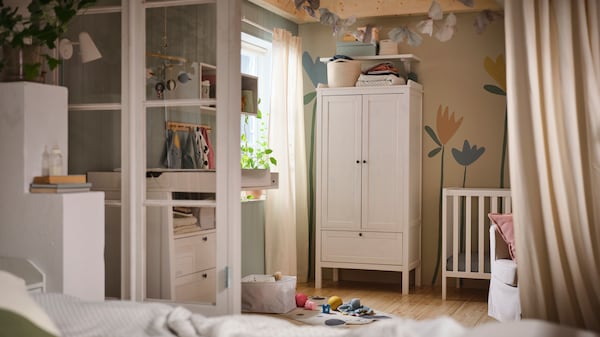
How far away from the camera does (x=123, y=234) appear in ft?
13.1

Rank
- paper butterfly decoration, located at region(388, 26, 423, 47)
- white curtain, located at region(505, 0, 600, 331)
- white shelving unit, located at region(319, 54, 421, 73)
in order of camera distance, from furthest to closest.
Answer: white shelving unit, located at region(319, 54, 421, 73) → paper butterfly decoration, located at region(388, 26, 423, 47) → white curtain, located at region(505, 0, 600, 331)

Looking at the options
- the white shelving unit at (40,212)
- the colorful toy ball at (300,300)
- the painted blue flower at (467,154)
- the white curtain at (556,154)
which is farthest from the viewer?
the painted blue flower at (467,154)

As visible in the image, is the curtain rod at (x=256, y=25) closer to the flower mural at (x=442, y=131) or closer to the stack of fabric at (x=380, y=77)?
the stack of fabric at (x=380, y=77)

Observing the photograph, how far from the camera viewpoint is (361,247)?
595 centimetres

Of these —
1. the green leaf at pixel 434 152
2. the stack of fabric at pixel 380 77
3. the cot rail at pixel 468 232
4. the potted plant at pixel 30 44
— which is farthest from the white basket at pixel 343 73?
the potted plant at pixel 30 44

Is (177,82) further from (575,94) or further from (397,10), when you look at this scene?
(397,10)

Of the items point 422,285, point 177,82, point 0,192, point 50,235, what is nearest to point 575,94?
point 177,82

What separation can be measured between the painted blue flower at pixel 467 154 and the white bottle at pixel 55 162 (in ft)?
12.0

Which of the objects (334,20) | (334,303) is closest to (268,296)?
(334,303)

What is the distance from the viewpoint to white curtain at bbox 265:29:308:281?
598cm

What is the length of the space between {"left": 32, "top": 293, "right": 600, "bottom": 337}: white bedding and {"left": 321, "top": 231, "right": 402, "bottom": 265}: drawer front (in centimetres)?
380

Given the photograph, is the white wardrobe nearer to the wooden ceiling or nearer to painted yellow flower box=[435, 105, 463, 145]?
painted yellow flower box=[435, 105, 463, 145]

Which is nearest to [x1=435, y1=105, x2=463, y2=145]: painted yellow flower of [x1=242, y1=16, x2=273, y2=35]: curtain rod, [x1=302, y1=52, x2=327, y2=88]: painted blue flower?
[x1=302, y1=52, x2=327, y2=88]: painted blue flower

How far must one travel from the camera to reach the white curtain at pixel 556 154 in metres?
3.03
